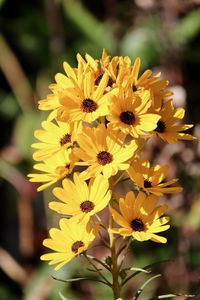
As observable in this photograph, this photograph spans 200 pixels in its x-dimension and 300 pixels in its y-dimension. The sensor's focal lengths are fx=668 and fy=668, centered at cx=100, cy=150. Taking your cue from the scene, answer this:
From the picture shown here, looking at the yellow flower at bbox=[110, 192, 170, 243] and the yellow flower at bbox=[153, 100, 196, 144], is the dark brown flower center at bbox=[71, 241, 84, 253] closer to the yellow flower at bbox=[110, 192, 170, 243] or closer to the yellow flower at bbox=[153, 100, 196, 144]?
the yellow flower at bbox=[110, 192, 170, 243]

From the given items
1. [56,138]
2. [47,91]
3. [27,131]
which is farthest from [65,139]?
[47,91]

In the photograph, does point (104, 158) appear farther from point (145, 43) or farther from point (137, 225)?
point (145, 43)

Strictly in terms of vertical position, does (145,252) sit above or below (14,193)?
below

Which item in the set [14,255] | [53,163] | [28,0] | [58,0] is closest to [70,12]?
[58,0]

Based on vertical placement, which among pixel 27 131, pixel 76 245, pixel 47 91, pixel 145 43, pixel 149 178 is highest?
pixel 145 43

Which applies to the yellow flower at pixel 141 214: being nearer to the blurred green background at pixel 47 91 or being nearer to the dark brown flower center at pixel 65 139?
the dark brown flower center at pixel 65 139

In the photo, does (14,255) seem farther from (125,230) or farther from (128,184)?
(125,230)

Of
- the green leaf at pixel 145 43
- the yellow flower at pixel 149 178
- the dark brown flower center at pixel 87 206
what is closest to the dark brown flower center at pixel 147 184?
the yellow flower at pixel 149 178
